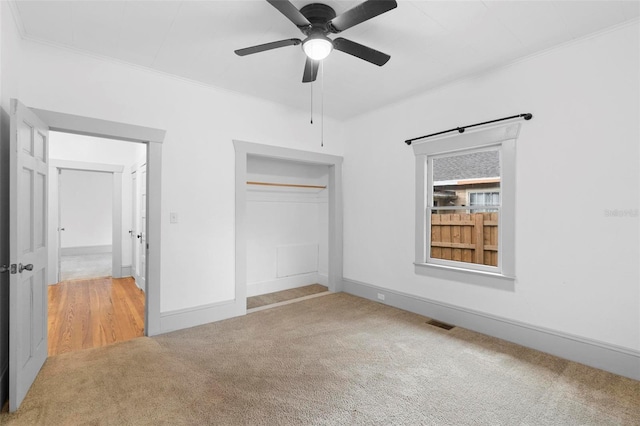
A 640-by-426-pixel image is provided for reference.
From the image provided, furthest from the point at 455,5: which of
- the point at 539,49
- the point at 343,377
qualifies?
the point at 343,377

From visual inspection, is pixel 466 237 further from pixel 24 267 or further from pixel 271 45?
pixel 24 267

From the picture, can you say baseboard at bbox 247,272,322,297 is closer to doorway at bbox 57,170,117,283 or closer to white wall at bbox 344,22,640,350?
white wall at bbox 344,22,640,350

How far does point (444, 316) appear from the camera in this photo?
3.68 metres

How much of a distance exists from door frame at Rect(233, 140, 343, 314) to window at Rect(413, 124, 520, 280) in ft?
4.52

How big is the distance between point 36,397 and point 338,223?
3.76 metres

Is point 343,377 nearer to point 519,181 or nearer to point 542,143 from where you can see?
point 519,181

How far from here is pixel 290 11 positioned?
1976 millimetres

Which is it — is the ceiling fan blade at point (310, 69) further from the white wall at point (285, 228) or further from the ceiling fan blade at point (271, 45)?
the white wall at point (285, 228)

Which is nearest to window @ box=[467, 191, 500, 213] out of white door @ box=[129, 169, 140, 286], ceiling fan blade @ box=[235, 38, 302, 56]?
ceiling fan blade @ box=[235, 38, 302, 56]

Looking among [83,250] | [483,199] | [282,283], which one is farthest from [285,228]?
[83,250]

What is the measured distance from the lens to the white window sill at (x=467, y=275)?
10.5ft

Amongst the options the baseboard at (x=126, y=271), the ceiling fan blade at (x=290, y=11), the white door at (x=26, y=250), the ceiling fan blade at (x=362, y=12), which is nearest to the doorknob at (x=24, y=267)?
the white door at (x=26, y=250)

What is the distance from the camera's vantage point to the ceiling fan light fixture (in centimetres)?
226

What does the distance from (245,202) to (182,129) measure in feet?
3.58
